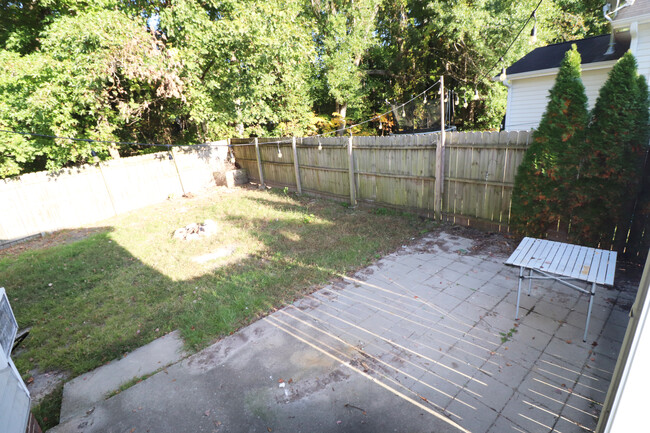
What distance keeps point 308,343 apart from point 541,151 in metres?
4.36

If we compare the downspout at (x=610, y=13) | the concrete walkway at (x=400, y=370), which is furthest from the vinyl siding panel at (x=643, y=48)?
the concrete walkway at (x=400, y=370)

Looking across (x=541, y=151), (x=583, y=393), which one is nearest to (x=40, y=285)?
(x=583, y=393)

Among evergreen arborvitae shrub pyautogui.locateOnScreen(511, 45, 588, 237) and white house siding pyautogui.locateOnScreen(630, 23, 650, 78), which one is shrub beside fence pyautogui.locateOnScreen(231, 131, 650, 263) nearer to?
evergreen arborvitae shrub pyautogui.locateOnScreen(511, 45, 588, 237)

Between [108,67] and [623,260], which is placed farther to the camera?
[108,67]

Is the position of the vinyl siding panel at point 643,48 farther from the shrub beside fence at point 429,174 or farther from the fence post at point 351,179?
the fence post at point 351,179

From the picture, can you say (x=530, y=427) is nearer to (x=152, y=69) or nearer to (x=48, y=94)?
(x=152, y=69)

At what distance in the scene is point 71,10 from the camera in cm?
978

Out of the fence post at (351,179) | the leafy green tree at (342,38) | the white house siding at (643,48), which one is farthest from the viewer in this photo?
the leafy green tree at (342,38)

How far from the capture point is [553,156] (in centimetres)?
456

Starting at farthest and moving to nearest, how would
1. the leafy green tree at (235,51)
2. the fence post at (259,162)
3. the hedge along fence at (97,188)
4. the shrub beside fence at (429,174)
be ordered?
the fence post at (259,162)
the leafy green tree at (235,51)
the hedge along fence at (97,188)
the shrub beside fence at (429,174)

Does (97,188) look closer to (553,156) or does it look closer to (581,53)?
(553,156)

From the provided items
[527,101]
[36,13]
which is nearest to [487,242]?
[527,101]

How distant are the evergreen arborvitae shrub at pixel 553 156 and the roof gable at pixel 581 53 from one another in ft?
17.1

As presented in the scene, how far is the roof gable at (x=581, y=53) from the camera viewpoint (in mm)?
8359
